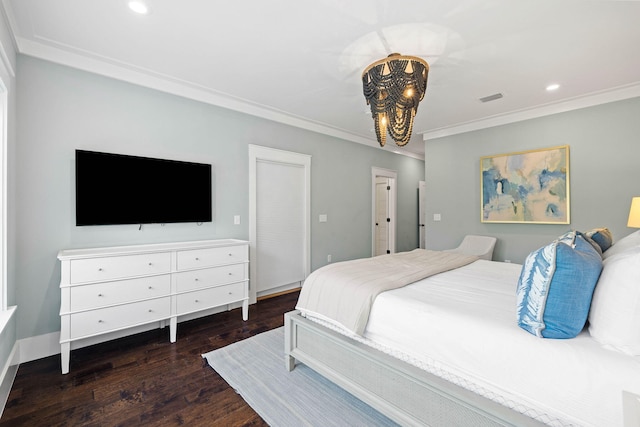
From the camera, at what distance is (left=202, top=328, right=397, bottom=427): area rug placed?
1.71 m

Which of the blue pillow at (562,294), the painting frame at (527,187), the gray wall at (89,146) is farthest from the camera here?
the painting frame at (527,187)

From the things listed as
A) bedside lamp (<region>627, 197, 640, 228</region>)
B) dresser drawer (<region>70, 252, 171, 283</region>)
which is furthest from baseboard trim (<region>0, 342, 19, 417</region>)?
bedside lamp (<region>627, 197, 640, 228</region>)

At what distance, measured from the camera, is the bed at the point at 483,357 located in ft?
3.42

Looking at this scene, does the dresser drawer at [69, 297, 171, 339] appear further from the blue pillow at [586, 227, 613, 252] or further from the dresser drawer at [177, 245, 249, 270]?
the blue pillow at [586, 227, 613, 252]

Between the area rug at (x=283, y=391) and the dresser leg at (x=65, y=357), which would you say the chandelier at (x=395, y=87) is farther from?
the dresser leg at (x=65, y=357)

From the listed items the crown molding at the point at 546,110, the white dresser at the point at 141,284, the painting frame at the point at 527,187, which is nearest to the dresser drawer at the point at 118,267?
the white dresser at the point at 141,284

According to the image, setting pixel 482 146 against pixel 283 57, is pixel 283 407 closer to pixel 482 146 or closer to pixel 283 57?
pixel 283 57

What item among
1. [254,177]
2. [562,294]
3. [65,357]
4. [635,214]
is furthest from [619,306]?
[254,177]

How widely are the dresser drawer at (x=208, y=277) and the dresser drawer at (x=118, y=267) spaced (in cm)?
18

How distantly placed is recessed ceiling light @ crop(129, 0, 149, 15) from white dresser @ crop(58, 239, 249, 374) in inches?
71.5

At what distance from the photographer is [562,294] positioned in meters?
1.18

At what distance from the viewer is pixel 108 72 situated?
106 inches

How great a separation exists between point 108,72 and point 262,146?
5.71 ft

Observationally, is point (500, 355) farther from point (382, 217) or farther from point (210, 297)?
point (382, 217)
